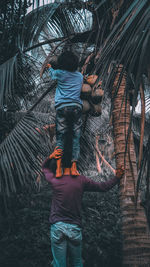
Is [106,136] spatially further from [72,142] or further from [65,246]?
[65,246]

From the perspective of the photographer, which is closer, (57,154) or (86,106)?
(57,154)

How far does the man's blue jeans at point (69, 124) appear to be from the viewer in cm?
366

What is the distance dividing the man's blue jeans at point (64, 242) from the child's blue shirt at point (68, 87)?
5.17 ft

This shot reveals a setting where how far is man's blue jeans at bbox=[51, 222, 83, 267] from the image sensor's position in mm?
3066

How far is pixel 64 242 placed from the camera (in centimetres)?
313

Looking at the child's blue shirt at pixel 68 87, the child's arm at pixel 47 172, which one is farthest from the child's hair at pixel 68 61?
the child's arm at pixel 47 172

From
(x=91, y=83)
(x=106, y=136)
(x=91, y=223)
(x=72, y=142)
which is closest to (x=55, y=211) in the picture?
(x=72, y=142)

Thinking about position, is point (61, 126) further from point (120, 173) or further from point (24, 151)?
point (120, 173)

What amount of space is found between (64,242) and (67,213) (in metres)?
0.32

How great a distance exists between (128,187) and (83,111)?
3.87ft

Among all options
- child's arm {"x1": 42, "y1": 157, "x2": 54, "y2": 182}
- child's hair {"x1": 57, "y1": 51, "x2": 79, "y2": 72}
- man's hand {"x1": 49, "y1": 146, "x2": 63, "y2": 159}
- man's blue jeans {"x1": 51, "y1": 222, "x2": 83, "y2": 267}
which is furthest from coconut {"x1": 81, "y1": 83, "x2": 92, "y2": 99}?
man's blue jeans {"x1": 51, "y1": 222, "x2": 83, "y2": 267}

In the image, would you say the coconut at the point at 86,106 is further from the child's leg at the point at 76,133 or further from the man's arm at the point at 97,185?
the man's arm at the point at 97,185

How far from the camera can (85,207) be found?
8.52 metres

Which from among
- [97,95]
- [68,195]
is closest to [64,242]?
[68,195]
